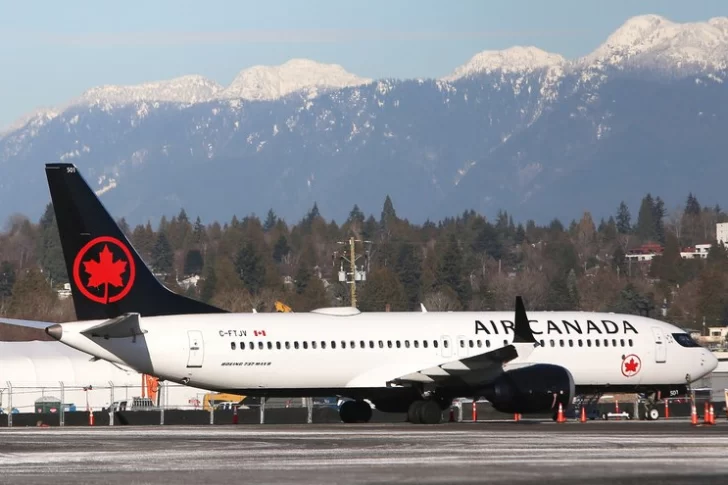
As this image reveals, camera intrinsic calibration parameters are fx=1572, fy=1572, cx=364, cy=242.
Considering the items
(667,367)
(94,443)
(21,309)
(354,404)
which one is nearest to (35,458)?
(94,443)

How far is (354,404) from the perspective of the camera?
49344 millimetres

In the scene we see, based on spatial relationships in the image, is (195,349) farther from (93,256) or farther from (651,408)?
(651,408)

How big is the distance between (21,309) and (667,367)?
442 ft

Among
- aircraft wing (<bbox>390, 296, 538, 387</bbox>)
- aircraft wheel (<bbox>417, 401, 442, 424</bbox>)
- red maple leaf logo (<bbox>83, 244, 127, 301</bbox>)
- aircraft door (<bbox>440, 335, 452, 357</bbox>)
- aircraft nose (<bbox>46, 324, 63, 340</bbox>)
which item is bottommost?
aircraft wheel (<bbox>417, 401, 442, 424</bbox>)

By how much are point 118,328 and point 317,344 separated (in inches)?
240

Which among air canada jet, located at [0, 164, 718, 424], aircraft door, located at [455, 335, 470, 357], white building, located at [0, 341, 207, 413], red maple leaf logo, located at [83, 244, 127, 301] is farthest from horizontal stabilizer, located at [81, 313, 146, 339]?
white building, located at [0, 341, 207, 413]

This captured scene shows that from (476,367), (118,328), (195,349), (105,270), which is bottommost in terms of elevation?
(476,367)

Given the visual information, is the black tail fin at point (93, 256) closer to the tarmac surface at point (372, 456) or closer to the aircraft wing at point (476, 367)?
the tarmac surface at point (372, 456)

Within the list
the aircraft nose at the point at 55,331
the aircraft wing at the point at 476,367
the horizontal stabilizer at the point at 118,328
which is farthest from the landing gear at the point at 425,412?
the aircraft nose at the point at 55,331

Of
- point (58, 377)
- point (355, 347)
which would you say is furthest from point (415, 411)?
point (58, 377)

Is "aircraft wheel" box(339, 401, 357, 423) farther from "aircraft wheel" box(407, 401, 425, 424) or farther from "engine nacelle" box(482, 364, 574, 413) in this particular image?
"engine nacelle" box(482, 364, 574, 413)

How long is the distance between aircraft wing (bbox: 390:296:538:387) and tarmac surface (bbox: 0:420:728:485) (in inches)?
133

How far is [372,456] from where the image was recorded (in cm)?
3077

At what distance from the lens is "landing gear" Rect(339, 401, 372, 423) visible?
49.1 m
